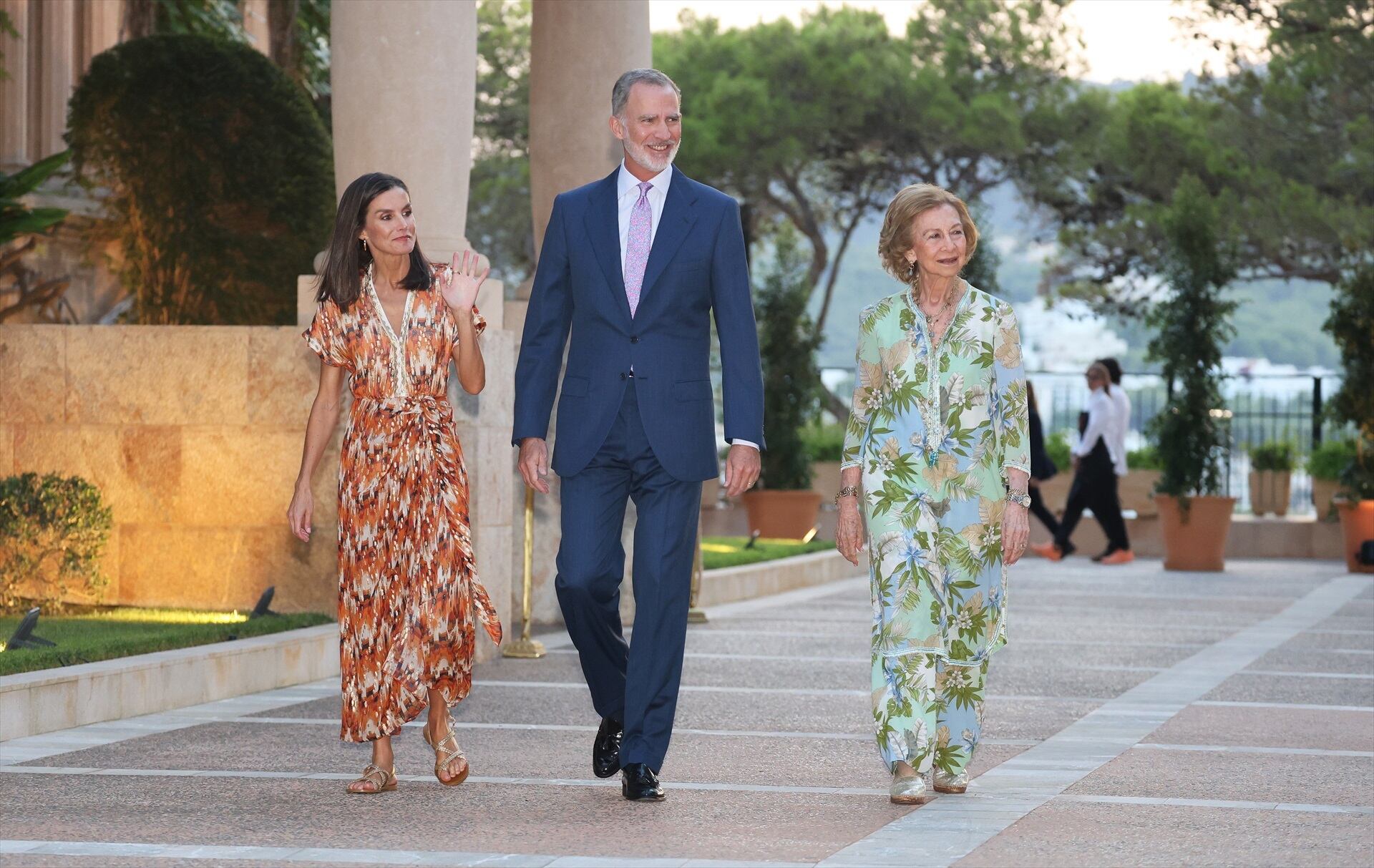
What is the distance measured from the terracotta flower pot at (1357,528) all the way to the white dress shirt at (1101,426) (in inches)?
97.8

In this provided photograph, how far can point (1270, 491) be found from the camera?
27.2 metres

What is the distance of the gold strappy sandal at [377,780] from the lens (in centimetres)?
717

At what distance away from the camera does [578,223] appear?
7293 millimetres

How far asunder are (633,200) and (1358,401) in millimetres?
17189

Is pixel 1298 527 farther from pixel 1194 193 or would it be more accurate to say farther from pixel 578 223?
pixel 578 223

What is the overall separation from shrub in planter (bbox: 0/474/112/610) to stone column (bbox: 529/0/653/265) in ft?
12.7

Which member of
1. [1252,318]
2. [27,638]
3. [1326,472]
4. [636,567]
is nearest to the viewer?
[636,567]

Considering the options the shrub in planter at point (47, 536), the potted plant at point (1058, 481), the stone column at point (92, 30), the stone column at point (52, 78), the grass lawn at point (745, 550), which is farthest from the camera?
the potted plant at point (1058, 481)

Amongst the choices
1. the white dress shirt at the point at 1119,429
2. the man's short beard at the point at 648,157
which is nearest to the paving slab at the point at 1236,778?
the man's short beard at the point at 648,157

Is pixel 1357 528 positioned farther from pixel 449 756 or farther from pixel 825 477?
pixel 449 756

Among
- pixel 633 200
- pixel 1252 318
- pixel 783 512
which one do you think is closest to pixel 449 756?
pixel 633 200

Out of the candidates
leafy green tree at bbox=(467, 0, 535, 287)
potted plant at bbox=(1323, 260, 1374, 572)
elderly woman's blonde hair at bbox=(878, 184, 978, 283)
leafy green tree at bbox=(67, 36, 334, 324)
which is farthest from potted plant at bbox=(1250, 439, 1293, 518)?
leafy green tree at bbox=(467, 0, 535, 287)

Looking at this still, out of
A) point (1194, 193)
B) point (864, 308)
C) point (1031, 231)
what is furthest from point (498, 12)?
point (864, 308)

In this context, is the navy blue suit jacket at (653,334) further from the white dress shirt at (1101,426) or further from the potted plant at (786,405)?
the potted plant at (786,405)
